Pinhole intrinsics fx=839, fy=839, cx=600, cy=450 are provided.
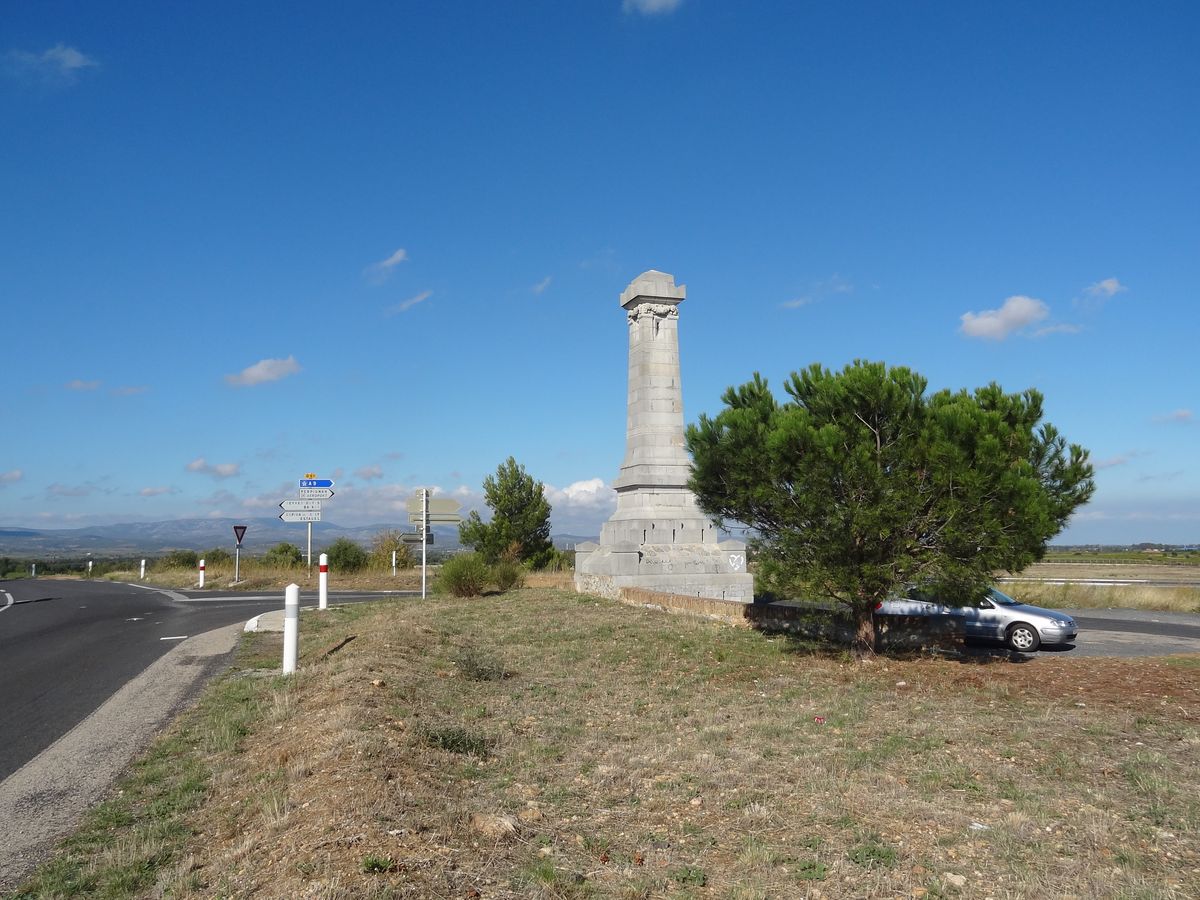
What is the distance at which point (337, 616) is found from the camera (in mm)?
17250

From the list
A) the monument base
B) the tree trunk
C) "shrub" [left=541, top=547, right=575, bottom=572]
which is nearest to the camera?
the tree trunk

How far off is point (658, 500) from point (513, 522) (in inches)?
688

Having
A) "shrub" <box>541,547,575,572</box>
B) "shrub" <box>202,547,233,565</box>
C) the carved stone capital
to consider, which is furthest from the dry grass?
"shrub" <box>202,547,233,565</box>

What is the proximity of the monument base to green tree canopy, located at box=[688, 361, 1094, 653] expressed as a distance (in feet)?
28.7

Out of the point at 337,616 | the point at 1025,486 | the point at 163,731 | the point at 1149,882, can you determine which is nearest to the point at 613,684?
the point at 163,731

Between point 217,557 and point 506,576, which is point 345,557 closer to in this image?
point 217,557

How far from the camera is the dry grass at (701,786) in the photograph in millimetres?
4141

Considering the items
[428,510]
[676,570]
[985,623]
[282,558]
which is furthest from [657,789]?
[282,558]

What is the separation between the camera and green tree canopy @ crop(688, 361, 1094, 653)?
991 centimetres

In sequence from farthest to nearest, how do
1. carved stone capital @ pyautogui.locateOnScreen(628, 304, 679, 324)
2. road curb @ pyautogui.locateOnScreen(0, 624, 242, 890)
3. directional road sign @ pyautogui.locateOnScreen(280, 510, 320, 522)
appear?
directional road sign @ pyautogui.locateOnScreen(280, 510, 320, 522) → carved stone capital @ pyautogui.locateOnScreen(628, 304, 679, 324) → road curb @ pyautogui.locateOnScreen(0, 624, 242, 890)

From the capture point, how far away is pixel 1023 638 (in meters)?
14.2

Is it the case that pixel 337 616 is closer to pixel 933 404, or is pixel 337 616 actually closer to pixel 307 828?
pixel 933 404

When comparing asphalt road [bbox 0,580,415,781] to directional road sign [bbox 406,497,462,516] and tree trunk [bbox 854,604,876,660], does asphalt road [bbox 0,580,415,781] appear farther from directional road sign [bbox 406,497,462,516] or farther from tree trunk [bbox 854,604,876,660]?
tree trunk [bbox 854,604,876,660]

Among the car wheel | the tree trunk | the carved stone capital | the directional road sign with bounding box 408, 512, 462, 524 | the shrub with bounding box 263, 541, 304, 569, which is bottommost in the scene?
the car wheel
